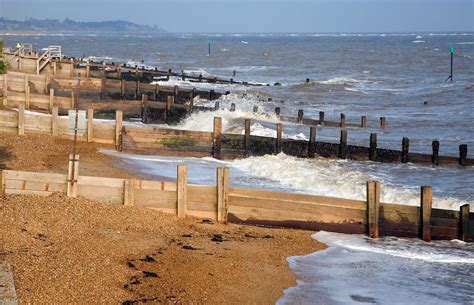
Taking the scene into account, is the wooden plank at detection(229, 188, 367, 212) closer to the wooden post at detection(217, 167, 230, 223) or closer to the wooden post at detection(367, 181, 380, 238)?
the wooden post at detection(217, 167, 230, 223)

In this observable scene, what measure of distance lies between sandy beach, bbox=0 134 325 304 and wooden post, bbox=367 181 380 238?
134 centimetres

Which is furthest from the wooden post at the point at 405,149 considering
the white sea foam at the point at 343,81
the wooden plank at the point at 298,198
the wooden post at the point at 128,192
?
the white sea foam at the point at 343,81

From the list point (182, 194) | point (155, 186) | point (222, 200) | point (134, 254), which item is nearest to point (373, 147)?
point (222, 200)

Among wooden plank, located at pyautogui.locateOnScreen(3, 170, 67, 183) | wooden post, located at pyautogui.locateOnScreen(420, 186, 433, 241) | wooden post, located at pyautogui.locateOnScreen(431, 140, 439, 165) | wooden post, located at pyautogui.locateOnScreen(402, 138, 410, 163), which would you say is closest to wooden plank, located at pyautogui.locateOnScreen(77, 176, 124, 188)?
wooden plank, located at pyautogui.locateOnScreen(3, 170, 67, 183)

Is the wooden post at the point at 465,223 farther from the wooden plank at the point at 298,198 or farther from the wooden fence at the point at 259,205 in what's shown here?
the wooden plank at the point at 298,198

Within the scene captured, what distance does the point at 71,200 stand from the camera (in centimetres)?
1792

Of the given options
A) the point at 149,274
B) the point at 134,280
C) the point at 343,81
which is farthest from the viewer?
the point at 343,81

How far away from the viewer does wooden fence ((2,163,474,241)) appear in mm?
18172

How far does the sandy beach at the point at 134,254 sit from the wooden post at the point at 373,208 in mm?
1342

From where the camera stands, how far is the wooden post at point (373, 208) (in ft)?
59.7

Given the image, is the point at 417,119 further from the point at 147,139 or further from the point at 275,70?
the point at 275,70

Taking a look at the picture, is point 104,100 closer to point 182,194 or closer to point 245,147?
point 245,147

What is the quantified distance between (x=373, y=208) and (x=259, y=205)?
2477mm

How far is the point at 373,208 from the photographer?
60.0 ft
